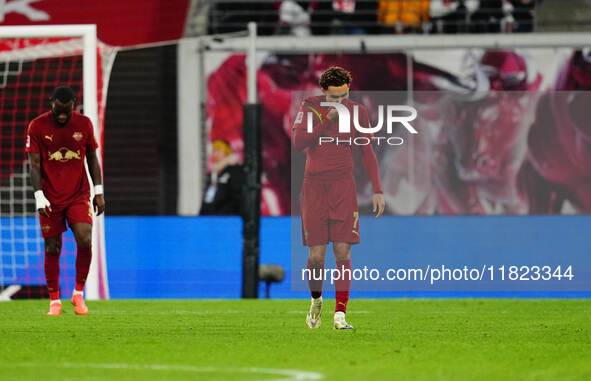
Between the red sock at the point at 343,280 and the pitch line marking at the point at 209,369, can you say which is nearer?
the pitch line marking at the point at 209,369

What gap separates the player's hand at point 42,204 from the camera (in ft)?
33.2

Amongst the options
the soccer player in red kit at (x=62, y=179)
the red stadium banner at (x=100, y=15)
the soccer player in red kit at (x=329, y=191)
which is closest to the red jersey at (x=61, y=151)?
the soccer player in red kit at (x=62, y=179)

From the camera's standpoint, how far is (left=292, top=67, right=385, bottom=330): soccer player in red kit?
8641mm

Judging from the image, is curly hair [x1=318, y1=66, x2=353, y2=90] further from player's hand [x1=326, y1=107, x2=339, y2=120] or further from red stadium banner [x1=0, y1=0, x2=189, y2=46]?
red stadium banner [x1=0, y1=0, x2=189, y2=46]

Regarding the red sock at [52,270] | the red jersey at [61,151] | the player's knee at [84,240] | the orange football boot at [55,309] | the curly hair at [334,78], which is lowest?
the orange football boot at [55,309]

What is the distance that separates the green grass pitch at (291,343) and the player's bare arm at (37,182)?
879mm

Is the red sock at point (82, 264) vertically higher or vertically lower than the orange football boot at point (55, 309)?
higher

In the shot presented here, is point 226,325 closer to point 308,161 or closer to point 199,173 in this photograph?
point 308,161

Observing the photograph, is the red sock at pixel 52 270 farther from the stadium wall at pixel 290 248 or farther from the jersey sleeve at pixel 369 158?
the stadium wall at pixel 290 248

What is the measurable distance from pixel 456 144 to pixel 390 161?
1201 mm

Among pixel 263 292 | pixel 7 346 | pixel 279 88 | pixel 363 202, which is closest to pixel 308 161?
pixel 7 346

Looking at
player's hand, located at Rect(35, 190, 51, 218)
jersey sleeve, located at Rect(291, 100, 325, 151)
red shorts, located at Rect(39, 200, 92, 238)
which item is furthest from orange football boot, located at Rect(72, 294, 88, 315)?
jersey sleeve, located at Rect(291, 100, 325, 151)

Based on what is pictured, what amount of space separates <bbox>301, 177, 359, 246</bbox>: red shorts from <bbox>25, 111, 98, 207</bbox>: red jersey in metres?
2.41

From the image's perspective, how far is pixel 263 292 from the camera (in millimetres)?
14188
